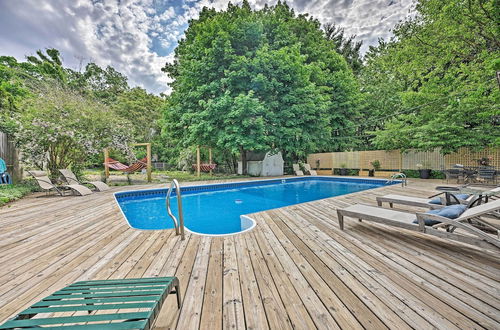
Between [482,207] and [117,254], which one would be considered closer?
[482,207]

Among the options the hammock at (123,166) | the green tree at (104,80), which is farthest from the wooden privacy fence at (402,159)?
the green tree at (104,80)

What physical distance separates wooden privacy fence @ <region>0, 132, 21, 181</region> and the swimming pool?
136 inches

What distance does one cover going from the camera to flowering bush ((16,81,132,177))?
22.4 ft

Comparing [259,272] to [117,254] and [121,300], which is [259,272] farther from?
[117,254]

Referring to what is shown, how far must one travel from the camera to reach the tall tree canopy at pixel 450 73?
22.6ft

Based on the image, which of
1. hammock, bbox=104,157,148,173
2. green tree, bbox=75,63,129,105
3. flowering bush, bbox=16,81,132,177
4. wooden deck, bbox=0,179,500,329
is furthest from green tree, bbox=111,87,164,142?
wooden deck, bbox=0,179,500,329

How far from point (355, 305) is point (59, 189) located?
8.40m

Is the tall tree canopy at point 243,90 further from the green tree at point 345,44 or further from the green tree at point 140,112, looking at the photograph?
the green tree at point 345,44

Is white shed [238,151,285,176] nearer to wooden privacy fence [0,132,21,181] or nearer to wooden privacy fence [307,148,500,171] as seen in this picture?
wooden privacy fence [307,148,500,171]

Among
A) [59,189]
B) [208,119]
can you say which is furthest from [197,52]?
[59,189]

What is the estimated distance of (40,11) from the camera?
25.6 ft

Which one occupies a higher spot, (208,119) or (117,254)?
(208,119)

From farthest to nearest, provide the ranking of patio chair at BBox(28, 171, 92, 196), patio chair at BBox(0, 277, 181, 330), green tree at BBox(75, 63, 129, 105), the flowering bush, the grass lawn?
green tree at BBox(75, 63, 129, 105)
the flowering bush
patio chair at BBox(28, 171, 92, 196)
the grass lawn
patio chair at BBox(0, 277, 181, 330)

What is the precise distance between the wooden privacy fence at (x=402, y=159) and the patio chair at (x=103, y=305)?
527 inches
